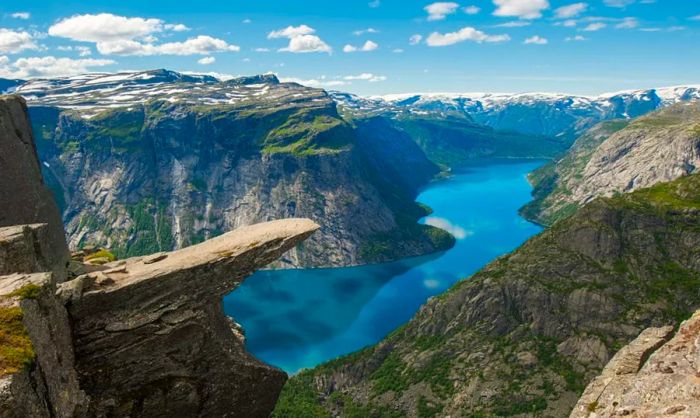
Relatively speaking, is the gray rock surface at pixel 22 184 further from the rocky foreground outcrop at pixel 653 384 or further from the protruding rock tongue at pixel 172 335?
the rocky foreground outcrop at pixel 653 384

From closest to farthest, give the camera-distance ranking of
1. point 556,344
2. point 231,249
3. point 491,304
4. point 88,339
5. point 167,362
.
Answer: point 88,339, point 167,362, point 231,249, point 556,344, point 491,304

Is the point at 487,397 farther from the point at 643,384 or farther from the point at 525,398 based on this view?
the point at 643,384

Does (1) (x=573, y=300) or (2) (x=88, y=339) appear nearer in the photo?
(2) (x=88, y=339)

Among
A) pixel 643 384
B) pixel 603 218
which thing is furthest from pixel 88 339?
pixel 603 218

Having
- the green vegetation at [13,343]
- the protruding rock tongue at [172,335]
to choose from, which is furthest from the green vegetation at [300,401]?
the green vegetation at [13,343]

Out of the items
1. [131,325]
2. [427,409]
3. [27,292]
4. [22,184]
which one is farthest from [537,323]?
[27,292]

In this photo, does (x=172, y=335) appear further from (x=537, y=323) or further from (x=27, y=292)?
(x=537, y=323)

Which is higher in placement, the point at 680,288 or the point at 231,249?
the point at 231,249
